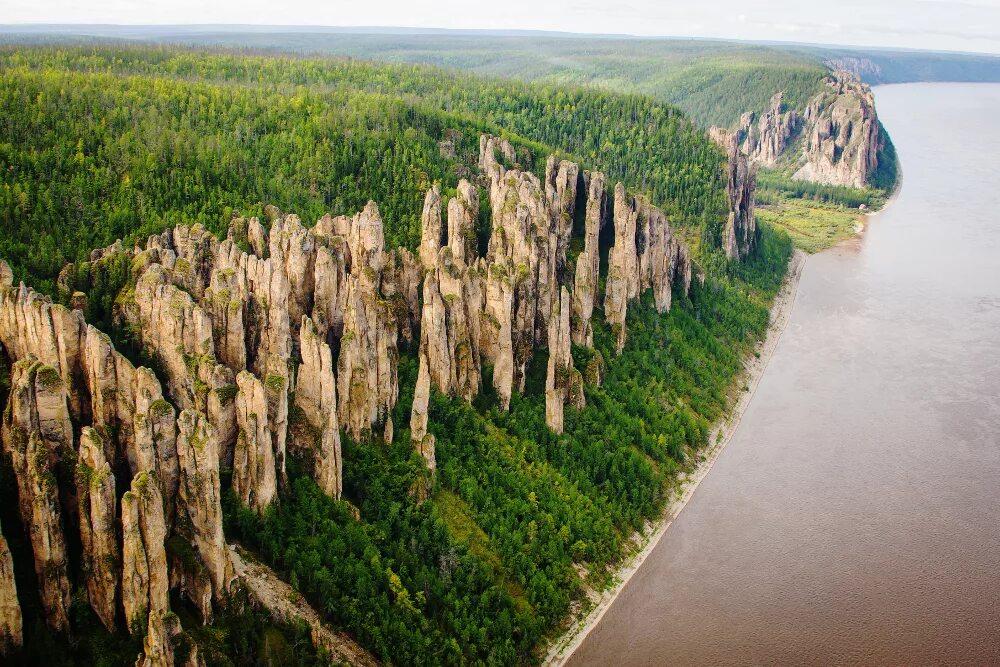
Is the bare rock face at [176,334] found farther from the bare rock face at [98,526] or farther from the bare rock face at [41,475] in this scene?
the bare rock face at [98,526]

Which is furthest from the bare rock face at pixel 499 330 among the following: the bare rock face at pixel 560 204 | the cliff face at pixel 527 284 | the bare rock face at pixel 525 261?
the bare rock face at pixel 560 204

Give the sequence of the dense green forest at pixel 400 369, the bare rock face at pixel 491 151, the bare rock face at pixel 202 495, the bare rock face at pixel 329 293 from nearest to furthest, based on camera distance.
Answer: the bare rock face at pixel 202 495 < the dense green forest at pixel 400 369 < the bare rock face at pixel 329 293 < the bare rock face at pixel 491 151

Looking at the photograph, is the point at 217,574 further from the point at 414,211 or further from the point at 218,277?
the point at 414,211

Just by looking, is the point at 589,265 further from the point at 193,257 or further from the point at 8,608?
the point at 8,608

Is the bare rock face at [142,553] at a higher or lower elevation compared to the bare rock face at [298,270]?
lower

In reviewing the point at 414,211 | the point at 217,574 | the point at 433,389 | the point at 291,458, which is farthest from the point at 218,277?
the point at 414,211

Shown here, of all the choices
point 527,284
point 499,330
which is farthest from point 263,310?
point 527,284
